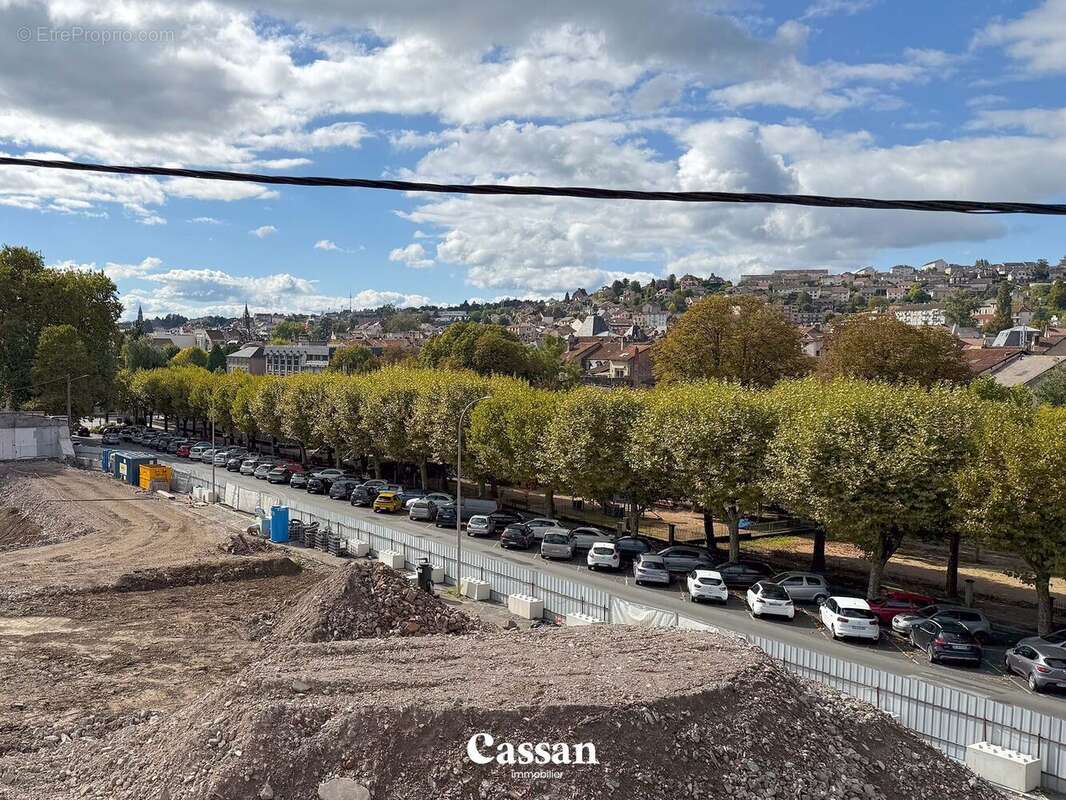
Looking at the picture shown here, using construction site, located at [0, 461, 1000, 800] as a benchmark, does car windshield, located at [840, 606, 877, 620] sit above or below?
below

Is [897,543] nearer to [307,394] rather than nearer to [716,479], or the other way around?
[716,479]

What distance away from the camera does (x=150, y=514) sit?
1715 inches

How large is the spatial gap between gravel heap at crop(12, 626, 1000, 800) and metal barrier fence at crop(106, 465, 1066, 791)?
235cm

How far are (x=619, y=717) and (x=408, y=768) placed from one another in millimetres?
3268

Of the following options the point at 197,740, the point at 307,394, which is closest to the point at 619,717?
the point at 197,740

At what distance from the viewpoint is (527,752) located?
37.7 ft

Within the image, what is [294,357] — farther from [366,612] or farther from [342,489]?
[366,612]

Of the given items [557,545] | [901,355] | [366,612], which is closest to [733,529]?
[557,545]

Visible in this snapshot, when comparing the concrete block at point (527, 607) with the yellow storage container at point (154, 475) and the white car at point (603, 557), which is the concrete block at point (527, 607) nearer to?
the white car at point (603, 557)

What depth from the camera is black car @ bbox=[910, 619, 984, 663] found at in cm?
2202

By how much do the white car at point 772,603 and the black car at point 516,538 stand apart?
40.0 ft

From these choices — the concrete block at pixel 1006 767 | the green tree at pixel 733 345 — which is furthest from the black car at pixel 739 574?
the green tree at pixel 733 345

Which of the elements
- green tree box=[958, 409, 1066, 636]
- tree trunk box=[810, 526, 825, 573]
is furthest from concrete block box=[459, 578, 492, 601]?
green tree box=[958, 409, 1066, 636]

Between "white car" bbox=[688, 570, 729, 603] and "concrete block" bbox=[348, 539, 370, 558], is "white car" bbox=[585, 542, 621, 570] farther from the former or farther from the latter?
"concrete block" bbox=[348, 539, 370, 558]
